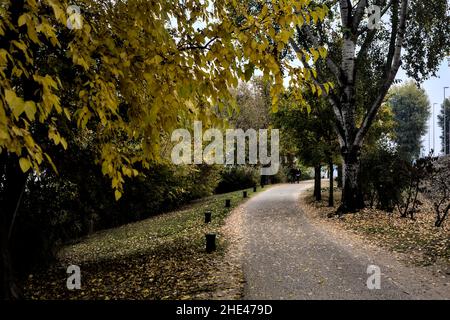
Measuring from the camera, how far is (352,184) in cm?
1669

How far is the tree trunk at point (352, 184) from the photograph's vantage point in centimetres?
1658

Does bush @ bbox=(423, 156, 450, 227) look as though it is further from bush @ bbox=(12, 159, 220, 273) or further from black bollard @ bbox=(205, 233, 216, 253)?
bush @ bbox=(12, 159, 220, 273)

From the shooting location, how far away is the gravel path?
6.67 meters

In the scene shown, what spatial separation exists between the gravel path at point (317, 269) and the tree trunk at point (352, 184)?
131 inches

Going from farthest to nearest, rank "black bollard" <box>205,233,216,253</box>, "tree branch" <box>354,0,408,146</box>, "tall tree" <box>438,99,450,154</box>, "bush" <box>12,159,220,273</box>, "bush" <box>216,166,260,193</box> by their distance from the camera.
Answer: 1. "tall tree" <box>438,99,450,154</box>
2. "bush" <box>216,166,260,193</box>
3. "tree branch" <box>354,0,408,146</box>
4. "black bollard" <box>205,233,216,253</box>
5. "bush" <box>12,159,220,273</box>

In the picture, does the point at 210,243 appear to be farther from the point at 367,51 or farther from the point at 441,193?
the point at 441,193

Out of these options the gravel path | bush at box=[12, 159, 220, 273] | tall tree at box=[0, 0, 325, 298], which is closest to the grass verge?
bush at box=[12, 159, 220, 273]

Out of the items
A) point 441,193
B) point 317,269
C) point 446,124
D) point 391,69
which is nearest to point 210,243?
point 317,269

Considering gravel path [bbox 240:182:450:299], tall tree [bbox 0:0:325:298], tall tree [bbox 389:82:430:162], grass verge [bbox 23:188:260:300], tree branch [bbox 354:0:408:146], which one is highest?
tall tree [bbox 389:82:430:162]

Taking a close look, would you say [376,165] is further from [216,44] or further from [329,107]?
[216,44]

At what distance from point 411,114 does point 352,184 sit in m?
68.6

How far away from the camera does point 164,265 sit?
9.90 metres

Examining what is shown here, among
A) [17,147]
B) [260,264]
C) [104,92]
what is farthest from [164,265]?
[17,147]

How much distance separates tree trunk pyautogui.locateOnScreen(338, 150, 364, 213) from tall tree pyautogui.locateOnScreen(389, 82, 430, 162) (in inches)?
2449
